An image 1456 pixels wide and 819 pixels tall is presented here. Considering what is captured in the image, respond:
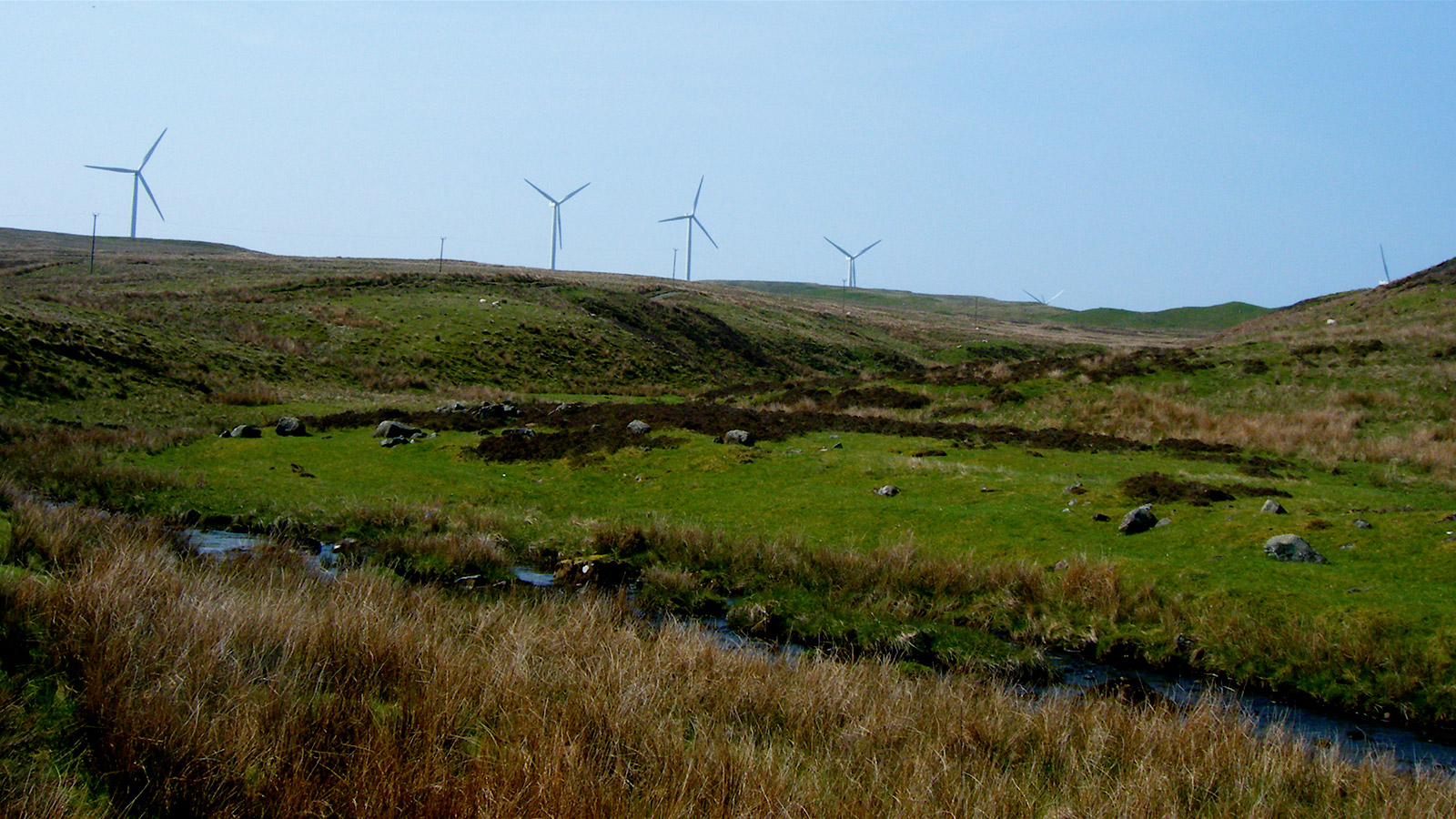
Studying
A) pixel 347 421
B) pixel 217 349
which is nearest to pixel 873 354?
pixel 217 349

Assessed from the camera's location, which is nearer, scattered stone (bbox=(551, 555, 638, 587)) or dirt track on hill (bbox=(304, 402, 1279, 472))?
scattered stone (bbox=(551, 555, 638, 587))

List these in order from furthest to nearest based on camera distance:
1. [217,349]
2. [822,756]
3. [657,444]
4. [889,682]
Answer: [217,349] < [657,444] < [889,682] < [822,756]

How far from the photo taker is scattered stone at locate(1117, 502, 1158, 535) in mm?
17766

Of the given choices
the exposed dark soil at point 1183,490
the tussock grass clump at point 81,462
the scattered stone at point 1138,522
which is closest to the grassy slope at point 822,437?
the scattered stone at point 1138,522

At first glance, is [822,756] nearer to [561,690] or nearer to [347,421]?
[561,690]

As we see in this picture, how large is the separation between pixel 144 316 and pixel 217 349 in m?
7.09

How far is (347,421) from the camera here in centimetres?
3262

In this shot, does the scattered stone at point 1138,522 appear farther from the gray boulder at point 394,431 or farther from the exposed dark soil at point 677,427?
the gray boulder at point 394,431

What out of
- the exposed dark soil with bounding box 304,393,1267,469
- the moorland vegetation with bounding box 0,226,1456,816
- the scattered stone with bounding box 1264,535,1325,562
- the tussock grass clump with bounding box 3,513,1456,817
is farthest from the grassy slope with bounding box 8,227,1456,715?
the tussock grass clump with bounding box 3,513,1456,817

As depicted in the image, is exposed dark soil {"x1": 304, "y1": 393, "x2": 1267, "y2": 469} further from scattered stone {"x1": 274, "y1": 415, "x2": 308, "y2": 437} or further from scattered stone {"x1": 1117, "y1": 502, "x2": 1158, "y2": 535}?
scattered stone {"x1": 1117, "y1": 502, "x2": 1158, "y2": 535}

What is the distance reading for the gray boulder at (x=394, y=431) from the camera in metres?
29.6

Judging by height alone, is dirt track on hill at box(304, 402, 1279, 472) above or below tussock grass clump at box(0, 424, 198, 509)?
above

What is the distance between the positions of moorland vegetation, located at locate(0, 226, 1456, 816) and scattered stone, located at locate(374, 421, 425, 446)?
1.02m

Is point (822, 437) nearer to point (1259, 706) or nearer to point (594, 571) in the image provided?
point (594, 571)
